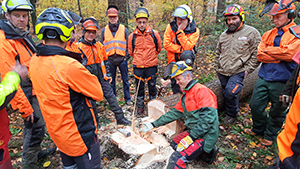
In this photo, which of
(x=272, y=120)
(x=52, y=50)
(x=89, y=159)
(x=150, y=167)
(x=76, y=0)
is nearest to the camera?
(x=52, y=50)

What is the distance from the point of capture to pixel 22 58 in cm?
284

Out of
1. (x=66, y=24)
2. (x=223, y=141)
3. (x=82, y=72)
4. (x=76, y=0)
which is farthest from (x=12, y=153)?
(x=76, y=0)

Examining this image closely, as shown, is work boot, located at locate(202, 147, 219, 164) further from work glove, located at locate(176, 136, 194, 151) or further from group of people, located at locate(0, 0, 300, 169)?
work glove, located at locate(176, 136, 194, 151)

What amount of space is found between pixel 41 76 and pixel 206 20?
6.99m

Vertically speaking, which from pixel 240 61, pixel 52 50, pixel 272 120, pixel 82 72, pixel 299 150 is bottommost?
pixel 272 120

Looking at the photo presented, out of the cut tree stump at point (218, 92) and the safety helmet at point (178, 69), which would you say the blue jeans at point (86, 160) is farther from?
the cut tree stump at point (218, 92)

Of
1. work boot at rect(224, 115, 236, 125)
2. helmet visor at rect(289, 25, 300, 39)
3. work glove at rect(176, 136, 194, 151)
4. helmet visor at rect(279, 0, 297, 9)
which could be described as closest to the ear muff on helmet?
helmet visor at rect(279, 0, 297, 9)

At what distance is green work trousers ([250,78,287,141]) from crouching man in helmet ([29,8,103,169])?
3.08m

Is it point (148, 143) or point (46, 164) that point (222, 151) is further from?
point (46, 164)

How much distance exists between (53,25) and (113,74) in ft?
11.5

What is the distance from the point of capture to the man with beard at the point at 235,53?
12.7 feet

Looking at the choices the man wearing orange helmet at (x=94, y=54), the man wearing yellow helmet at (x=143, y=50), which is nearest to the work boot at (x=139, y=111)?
the man wearing yellow helmet at (x=143, y=50)

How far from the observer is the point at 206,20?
24.4ft

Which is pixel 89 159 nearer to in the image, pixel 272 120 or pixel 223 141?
pixel 223 141
